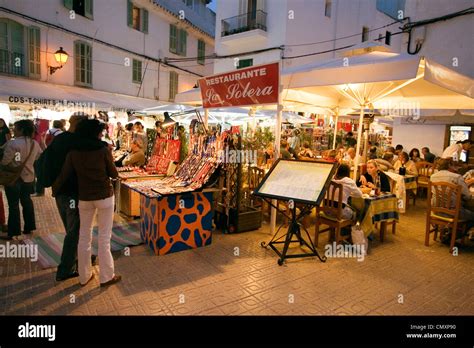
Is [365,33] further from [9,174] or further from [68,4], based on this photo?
[9,174]

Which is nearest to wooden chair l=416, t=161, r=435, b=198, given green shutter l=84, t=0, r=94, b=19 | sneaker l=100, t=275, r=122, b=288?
sneaker l=100, t=275, r=122, b=288

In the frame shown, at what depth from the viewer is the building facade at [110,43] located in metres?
11.5

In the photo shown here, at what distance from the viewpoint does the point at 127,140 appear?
8.43 meters

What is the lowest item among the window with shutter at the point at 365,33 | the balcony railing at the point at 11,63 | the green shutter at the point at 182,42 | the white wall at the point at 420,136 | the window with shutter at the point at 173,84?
the white wall at the point at 420,136

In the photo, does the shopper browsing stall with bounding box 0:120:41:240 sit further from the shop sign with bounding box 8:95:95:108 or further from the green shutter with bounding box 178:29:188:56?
the green shutter with bounding box 178:29:188:56

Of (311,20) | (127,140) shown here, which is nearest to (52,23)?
(127,140)

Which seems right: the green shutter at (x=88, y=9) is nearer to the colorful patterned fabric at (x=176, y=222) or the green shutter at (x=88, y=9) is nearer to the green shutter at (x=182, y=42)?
the green shutter at (x=182, y=42)

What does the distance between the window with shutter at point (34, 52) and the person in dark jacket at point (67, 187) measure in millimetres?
10120

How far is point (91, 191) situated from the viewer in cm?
343

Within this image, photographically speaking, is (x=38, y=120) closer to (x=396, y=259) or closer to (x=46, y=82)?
(x=46, y=82)

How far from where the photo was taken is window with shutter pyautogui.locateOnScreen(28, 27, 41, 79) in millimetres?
11633

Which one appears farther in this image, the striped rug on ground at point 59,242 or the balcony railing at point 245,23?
the balcony railing at point 245,23

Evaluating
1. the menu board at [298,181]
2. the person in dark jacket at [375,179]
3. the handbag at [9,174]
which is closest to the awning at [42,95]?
the handbag at [9,174]

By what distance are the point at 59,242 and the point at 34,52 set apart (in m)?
9.91
